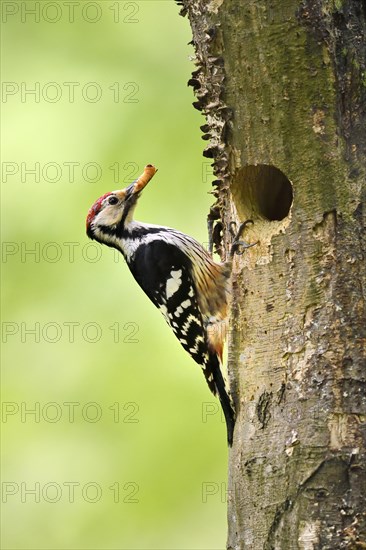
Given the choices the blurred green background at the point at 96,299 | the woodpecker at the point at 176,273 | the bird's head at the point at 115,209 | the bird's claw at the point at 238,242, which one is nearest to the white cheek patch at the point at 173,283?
the woodpecker at the point at 176,273

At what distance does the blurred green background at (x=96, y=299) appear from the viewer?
6906 millimetres

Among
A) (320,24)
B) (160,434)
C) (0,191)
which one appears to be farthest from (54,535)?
(320,24)

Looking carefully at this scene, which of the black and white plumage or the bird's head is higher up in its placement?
the bird's head

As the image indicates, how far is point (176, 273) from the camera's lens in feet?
18.7

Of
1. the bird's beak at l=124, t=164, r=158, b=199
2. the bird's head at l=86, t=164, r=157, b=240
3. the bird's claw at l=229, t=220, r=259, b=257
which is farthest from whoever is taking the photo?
the bird's head at l=86, t=164, r=157, b=240

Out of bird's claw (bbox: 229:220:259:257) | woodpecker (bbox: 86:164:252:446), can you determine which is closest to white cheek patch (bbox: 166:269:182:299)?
woodpecker (bbox: 86:164:252:446)

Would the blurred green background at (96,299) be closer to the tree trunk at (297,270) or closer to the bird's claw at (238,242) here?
the bird's claw at (238,242)

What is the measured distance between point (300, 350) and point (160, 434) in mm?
3093

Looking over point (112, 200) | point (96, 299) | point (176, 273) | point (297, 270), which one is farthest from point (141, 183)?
point (297, 270)

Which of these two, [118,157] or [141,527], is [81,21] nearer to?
[118,157]

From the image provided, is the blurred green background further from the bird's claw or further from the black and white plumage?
the bird's claw

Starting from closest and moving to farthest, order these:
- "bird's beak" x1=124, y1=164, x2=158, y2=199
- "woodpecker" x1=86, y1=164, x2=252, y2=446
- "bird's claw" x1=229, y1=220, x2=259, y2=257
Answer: "bird's claw" x1=229, y1=220, x2=259, y2=257 → "woodpecker" x1=86, y1=164, x2=252, y2=446 → "bird's beak" x1=124, y1=164, x2=158, y2=199

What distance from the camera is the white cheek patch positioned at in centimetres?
566

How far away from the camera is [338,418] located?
3898 mm
